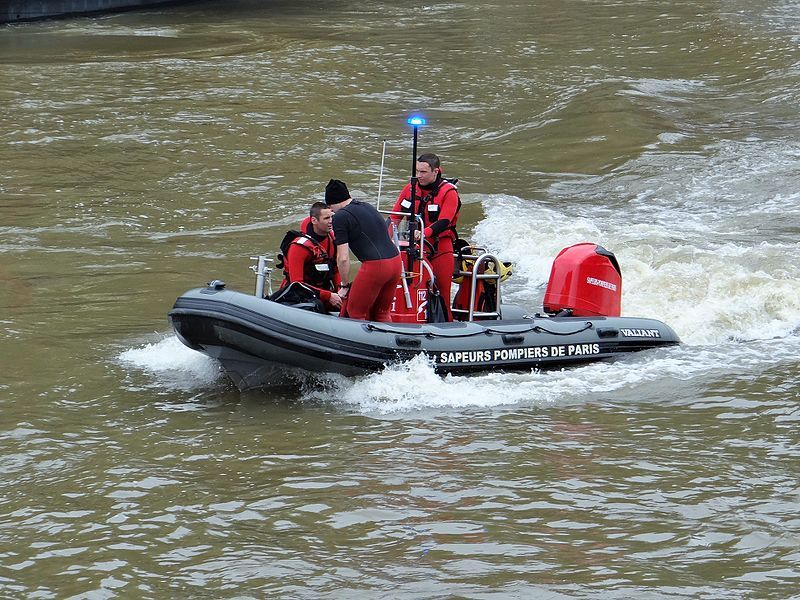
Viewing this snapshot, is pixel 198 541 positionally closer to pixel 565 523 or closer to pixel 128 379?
pixel 565 523

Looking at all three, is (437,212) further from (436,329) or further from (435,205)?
(436,329)

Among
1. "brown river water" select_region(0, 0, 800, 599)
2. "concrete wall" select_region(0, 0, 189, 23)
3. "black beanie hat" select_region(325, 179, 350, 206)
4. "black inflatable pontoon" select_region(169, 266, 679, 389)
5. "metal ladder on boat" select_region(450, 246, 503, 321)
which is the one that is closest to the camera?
"brown river water" select_region(0, 0, 800, 599)

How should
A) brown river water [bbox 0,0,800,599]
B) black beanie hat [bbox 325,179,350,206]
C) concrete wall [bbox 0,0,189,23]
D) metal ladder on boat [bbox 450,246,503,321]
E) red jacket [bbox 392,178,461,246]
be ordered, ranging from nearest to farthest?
brown river water [bbox 0,0,800,599], black beanie hat [bbox 325,179,350,206], metal ladder on boat [bbox 450,246,503,321], red jacket [bbox 392,178,461,246], concrete wall [bbox 0,0,189,23]

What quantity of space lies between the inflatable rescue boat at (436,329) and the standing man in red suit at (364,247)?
0.61 feet

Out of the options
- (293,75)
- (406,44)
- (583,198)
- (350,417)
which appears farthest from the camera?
(406,44)

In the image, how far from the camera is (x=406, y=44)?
2155 cm

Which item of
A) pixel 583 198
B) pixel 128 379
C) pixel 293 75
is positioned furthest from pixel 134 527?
pixel 293 75

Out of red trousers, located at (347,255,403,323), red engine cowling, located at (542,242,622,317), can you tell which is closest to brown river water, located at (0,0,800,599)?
red trousers, located at (347,255,403,323)

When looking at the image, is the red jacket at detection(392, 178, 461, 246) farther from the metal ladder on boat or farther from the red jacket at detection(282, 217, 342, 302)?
the red jacket at detection(282, 217, 342, 302)

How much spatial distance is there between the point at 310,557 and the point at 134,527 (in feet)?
2.74

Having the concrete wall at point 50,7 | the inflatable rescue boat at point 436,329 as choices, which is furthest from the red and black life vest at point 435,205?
the concrete wall at point 50,7

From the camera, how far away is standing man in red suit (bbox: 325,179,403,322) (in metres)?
6.81

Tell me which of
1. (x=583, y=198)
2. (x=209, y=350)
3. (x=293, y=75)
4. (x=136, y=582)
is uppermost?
(x=293, y=75)

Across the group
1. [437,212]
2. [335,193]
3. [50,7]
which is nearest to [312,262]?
[335,193]
